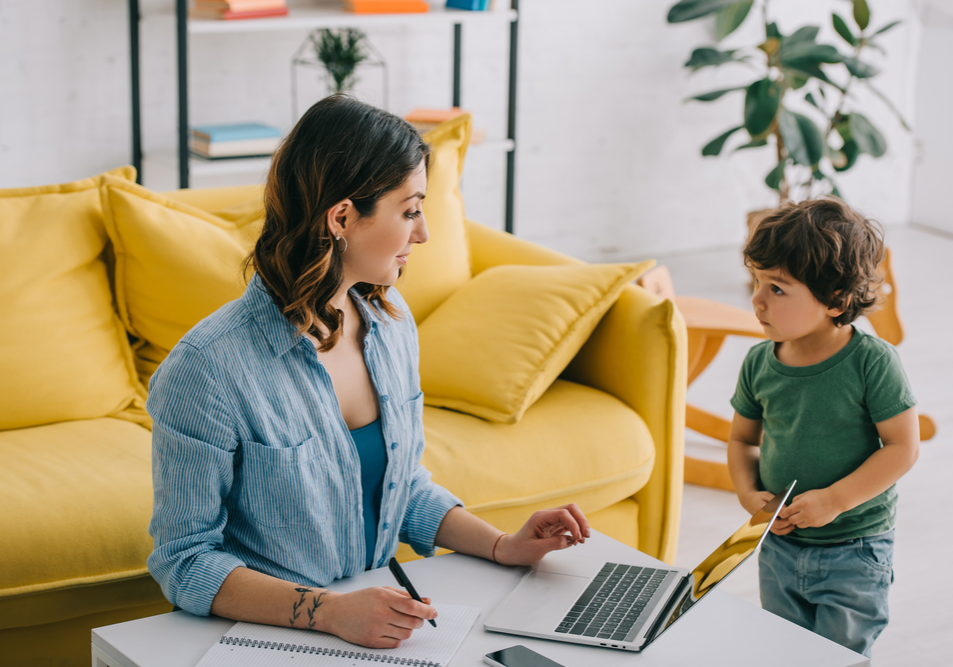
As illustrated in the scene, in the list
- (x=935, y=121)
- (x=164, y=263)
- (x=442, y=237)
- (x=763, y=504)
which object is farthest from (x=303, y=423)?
(x=935, y=121)

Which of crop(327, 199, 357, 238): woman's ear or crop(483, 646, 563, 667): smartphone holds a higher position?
crop(327, 199, 357, 238): woman's ear

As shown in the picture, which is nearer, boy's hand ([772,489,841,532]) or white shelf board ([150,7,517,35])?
boy's hand ([772,489,841,532])

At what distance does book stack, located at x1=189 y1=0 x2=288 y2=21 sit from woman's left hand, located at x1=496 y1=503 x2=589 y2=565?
2.42 meters

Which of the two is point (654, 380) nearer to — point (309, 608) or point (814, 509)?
point (814, 509)

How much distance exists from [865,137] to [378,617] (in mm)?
3741

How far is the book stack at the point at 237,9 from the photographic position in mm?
3170

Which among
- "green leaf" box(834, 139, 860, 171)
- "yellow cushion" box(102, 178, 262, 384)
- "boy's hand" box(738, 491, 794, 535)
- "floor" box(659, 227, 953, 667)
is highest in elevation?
"green leaf" box(834, 139, 860, 171)

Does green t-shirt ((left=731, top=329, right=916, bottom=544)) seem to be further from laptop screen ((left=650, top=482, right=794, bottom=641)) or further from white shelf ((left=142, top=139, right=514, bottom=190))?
white shelf ((left=142, top=139, right=514, bottom=190))

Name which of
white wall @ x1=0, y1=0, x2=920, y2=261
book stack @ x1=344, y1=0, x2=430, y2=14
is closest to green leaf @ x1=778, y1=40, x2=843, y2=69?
white wall @ x1=0, y1=0, x2=920, y2=261


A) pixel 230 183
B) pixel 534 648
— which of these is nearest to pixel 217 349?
pixel 534 648

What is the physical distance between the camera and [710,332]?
8.87 feet

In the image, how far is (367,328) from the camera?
1.34 m

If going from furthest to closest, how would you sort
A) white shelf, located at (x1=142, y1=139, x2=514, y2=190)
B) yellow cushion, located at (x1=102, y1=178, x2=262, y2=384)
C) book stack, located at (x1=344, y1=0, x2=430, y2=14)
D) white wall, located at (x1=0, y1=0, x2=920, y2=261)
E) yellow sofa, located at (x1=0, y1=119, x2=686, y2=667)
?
white wall, located at (x1=0, y1=0, x2=920, y2=261)
book stack, located at (x1=344, y1=0, x2=430, y2=14)
white shelf, located at (x1=142, y1=139, x2=514, y2=190)
yellow cushion, located at (x1=102, y1=178, x2=262, y2=384)
yellow sofa, located at (x1=0, y1=119, x2=686, y2=667)

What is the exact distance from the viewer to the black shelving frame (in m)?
3.08
